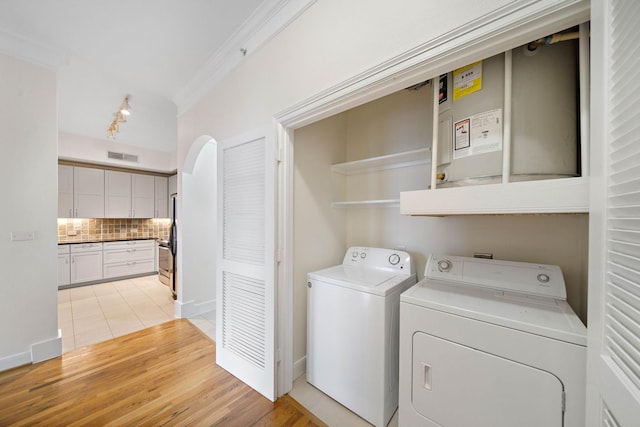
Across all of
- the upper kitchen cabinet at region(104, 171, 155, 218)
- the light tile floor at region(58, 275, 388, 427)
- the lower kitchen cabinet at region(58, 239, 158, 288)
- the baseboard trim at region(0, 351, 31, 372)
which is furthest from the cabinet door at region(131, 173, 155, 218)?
the baseboard trim at region(0, 351, 31, 372)

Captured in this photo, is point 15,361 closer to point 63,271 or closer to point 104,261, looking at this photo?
point 63,271

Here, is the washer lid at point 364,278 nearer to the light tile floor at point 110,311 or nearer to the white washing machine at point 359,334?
the white washing machine at point 359,334

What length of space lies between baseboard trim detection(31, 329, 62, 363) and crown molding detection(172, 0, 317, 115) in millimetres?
2710

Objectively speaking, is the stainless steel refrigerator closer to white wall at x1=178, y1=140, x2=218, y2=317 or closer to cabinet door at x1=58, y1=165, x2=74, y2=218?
white wall at x1=178, y1=140, x2=218, y2=317

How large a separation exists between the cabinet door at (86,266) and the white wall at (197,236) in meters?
2.84

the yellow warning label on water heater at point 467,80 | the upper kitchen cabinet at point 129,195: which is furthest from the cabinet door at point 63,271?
the yellow warning label on water heater at point 467,80

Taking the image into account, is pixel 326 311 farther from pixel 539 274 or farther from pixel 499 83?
pixel 499 83

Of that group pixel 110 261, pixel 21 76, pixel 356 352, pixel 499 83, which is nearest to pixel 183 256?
pixel 21 76

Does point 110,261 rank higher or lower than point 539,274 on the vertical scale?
lower

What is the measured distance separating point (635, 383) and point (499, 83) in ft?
3.66

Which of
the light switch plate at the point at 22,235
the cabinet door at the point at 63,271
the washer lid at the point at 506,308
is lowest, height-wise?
the cabinet door at the point at 63,271

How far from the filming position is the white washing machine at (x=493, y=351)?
3.00 feet

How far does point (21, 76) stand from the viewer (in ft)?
6.82

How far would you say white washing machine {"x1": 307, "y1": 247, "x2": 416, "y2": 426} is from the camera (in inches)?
58.3
